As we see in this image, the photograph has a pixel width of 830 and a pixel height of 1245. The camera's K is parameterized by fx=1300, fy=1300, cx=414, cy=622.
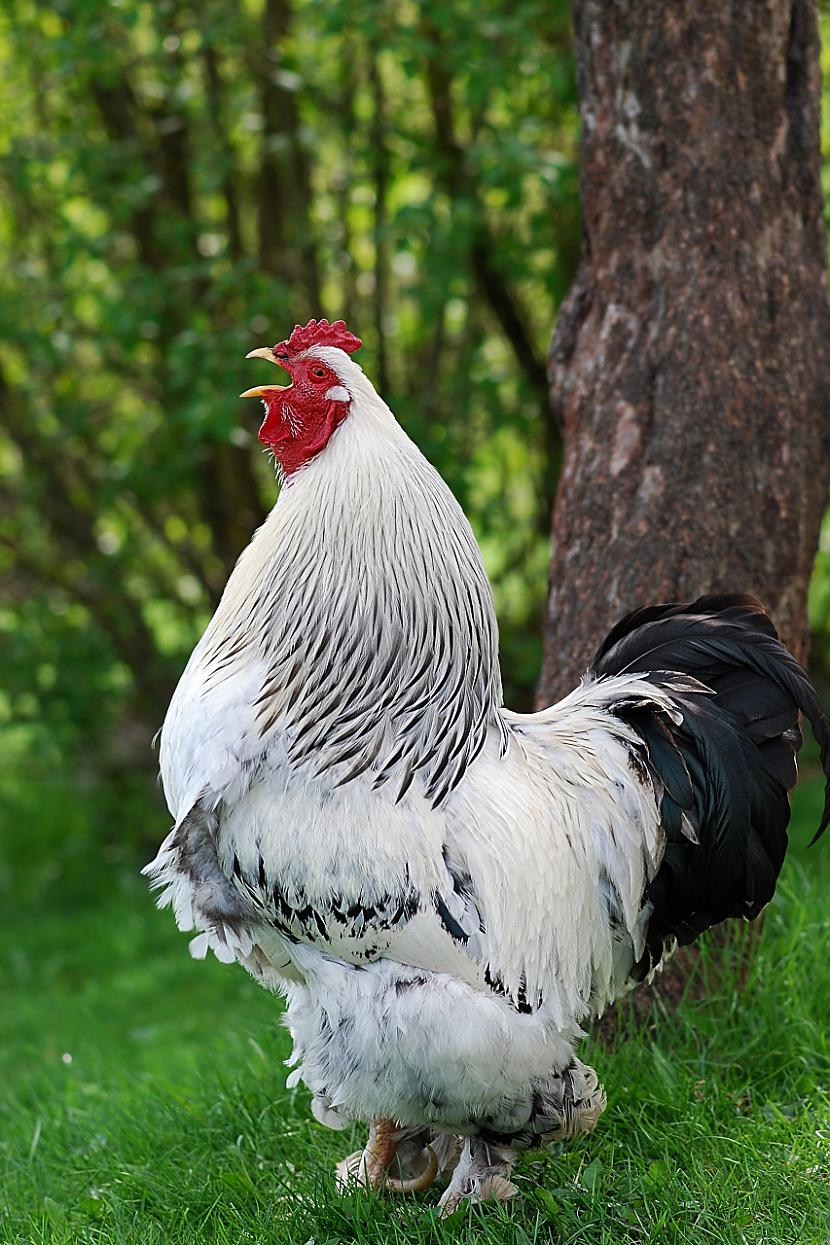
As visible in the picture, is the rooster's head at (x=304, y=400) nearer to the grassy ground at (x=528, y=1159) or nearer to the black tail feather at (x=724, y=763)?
the black tail feather at (x=724, y=763)

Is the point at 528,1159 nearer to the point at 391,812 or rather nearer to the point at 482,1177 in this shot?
the point at 482,1177

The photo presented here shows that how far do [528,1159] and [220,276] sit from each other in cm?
389

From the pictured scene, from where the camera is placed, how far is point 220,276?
18.5ft

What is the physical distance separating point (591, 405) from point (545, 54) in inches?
98.0

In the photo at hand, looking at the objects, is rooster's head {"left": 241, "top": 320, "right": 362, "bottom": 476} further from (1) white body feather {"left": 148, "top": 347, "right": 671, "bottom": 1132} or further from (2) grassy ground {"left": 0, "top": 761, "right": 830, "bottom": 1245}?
(2) grassy ground {"left": 0, "top": 761, "right": 830, "bottom": 1245}

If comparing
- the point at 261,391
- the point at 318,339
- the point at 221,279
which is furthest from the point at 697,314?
the point at 221,279

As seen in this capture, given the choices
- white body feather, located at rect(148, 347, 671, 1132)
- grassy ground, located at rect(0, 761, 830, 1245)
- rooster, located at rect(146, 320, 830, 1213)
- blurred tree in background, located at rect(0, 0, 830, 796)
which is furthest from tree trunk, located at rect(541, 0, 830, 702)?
blurred tree in background, located at rect(0, 0, 830, 796)

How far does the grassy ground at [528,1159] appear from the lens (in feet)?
9.64

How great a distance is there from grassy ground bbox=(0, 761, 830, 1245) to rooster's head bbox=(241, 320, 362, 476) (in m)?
1.74

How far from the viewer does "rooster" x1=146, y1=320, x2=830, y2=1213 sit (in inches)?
105

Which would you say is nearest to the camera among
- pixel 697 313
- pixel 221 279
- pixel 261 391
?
pixel 261 391

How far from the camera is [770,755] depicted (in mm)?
2947

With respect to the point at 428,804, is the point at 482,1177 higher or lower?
lower

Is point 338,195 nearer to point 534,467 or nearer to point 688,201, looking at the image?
point 534,467
